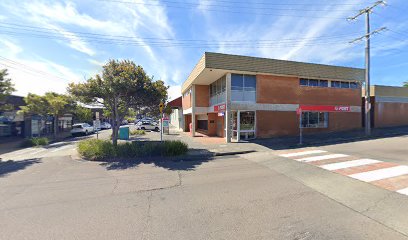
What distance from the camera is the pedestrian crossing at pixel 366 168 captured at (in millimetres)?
5750

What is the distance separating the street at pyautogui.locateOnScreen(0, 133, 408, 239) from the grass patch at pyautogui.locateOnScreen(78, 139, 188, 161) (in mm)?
2421

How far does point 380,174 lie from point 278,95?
36.8 ft

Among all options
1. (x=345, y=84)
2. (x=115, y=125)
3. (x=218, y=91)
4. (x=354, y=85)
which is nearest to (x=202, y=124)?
(x=218, y=91)

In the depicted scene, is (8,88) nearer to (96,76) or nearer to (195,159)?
(96,76)

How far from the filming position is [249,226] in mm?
3719

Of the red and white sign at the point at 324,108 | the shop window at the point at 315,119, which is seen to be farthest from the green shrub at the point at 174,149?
the shop window at the point at 315,119

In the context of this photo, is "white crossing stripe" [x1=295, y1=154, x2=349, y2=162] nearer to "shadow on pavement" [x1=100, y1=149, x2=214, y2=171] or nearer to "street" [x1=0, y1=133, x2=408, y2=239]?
"street" [x1=0, y1=133, x2=408, y2=239]

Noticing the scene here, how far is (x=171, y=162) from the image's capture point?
9.36 m

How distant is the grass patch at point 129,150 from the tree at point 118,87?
1.08 meters

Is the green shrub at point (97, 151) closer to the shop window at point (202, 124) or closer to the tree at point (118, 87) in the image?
the tree at point (118, 87)

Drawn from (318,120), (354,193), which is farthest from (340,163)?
(318,120)

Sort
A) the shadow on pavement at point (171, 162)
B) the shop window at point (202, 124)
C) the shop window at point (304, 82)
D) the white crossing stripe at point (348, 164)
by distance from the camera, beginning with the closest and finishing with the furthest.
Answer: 1. the white crossing stripe at point (348, 164)
2. the shadow on pavement at point (171, 162)
3. the shop window at point (304, 82)
4. the shop window at point (202, 124)

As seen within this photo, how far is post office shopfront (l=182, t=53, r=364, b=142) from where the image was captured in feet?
51.8

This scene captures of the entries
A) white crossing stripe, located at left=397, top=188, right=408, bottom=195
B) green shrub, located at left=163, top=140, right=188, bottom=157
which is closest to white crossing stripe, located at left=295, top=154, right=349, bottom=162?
white crossing stripe, located at left=397, top=188, right=408, bottom=195
